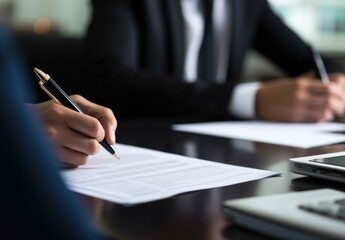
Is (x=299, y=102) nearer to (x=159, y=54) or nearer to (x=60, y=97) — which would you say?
(x=159, y=54)

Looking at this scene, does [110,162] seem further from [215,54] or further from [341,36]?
[341,36]

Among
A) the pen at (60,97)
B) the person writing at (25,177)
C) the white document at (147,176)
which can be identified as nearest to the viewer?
the person writing at (25,177)

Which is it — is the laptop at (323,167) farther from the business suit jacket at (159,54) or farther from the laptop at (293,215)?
the business suit jacket at (159,54)

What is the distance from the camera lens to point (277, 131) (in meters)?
1.01

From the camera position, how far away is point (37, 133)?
23 centimetres

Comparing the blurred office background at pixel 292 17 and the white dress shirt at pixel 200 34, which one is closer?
the white dress shirt at pixel 200 34

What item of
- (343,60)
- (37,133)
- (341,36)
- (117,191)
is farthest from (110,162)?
(341,36)

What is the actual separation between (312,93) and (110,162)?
63cm

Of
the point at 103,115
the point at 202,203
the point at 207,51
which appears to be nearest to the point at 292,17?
the point at 207,51

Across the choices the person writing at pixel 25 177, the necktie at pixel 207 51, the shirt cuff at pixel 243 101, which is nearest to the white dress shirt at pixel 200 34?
the necktie at pixel 207 51

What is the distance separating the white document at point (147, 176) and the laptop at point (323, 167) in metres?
0.03

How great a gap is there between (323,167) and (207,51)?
101 cm

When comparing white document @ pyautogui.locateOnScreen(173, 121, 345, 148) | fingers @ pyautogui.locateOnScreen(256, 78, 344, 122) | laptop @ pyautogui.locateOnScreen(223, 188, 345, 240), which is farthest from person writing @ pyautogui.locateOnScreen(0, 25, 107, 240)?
fingers @ pyautogui.locateOnScreen(256, 78, 344, 122)

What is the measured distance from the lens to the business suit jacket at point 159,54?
4.05 ft
